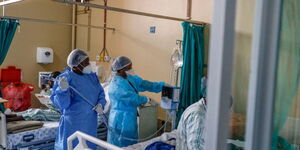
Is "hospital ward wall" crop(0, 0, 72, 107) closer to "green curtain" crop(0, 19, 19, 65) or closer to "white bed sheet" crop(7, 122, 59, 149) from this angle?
"green curtain" crop(0, 19, 19, 65)

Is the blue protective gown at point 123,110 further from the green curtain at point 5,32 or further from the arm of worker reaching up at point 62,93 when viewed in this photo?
the green curtain at point 5,32

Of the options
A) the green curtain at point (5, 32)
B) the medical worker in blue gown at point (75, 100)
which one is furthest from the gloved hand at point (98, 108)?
the green curtain at point (5, 32)

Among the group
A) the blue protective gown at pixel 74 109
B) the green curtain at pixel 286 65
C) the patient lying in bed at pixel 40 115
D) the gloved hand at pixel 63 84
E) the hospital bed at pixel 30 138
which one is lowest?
the hospital bed at pixel 30 138

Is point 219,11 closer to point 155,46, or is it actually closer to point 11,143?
point 11,143

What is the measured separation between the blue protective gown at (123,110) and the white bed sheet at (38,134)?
0.69 meters

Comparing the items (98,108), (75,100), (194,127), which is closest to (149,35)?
(98,108)

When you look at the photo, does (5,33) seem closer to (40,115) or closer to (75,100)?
(40,115)

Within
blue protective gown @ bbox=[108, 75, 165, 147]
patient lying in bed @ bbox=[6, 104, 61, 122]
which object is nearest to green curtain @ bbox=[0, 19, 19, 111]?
patient lying in bed @ bbox=[6, 104, 61, 122]

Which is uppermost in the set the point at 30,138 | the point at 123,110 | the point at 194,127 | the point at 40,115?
the point at 194,127

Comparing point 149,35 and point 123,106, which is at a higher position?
point 149,35

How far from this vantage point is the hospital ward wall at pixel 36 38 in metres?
5.33

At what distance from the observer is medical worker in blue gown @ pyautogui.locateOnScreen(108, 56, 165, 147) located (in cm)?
339

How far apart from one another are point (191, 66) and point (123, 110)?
1050 mm

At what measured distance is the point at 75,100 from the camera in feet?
9.80
